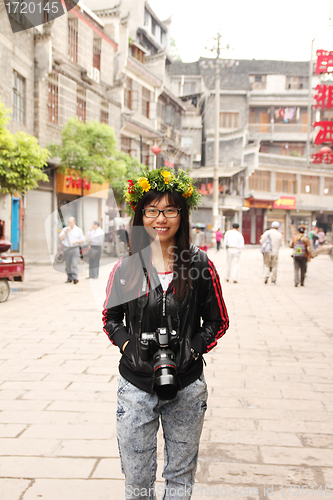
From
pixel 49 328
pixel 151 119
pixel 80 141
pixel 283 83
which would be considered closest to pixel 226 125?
pixel 283 83

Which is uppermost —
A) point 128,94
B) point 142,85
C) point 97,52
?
point 142,85

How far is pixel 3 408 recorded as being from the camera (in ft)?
13.3

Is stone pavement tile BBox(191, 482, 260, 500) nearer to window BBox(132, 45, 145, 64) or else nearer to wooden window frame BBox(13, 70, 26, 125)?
wooden window frame BBox(13, 70, 26, 125)

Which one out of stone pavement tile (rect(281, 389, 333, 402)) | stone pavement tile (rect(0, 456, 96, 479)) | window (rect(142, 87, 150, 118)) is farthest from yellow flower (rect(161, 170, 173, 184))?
window (rect(142, 87, 150, 118))

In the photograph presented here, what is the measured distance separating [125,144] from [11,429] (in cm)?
2681

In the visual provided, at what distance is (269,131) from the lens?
4625cm

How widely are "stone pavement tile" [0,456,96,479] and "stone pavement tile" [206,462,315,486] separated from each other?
748 millimetres

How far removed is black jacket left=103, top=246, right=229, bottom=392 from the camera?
6.92ft

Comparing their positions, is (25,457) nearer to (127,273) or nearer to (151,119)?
(127,273)

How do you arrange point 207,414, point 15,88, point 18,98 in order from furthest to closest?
point 18,98 → point 15,88 → point 207,414

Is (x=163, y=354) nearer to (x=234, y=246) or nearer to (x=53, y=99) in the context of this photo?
(x=234, y=246)

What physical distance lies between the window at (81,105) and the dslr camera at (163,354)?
21864 mm

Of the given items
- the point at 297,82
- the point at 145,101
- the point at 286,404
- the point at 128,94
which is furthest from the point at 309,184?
the point at 286,404

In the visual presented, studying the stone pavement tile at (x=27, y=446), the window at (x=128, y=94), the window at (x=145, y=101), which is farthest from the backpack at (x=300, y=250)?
the window at (x=145, y=101)
